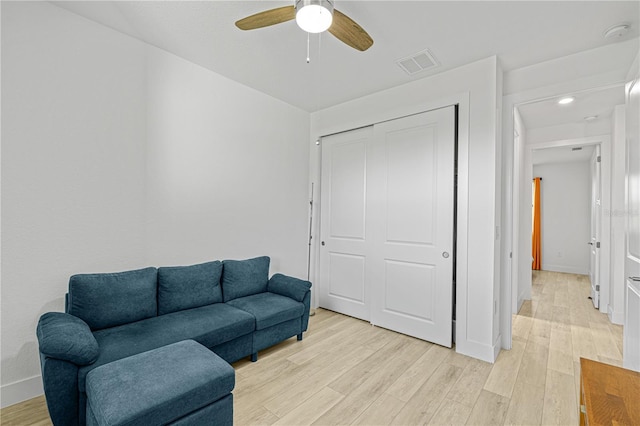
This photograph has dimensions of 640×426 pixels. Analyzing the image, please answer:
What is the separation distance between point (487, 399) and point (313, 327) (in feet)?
5.96

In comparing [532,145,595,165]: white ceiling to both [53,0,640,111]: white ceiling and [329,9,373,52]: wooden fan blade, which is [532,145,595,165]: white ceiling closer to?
[53,0,640,111]: white ceiling

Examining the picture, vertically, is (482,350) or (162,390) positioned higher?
(162,390)

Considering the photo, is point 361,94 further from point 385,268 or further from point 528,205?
point 528,205

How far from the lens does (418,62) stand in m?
2.75

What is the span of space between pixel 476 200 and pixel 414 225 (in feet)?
2.18

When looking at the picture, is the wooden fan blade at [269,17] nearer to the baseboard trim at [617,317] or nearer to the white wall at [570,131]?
the white wall at [570,131]

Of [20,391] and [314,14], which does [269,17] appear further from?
[20,391]

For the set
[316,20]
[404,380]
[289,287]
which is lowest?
[404,380]

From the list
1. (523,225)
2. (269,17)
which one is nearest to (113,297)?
(269,17)

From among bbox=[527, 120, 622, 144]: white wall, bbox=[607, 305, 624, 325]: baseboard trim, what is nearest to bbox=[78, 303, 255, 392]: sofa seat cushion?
bbox=[607, 305, 624, 325]: baseboard trim

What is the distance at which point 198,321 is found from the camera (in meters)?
2.27

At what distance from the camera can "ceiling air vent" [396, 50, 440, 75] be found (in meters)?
2.64

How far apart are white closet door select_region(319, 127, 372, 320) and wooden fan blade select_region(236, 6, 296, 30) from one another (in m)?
2.03

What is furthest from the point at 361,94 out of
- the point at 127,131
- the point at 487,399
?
the point at 487,399
